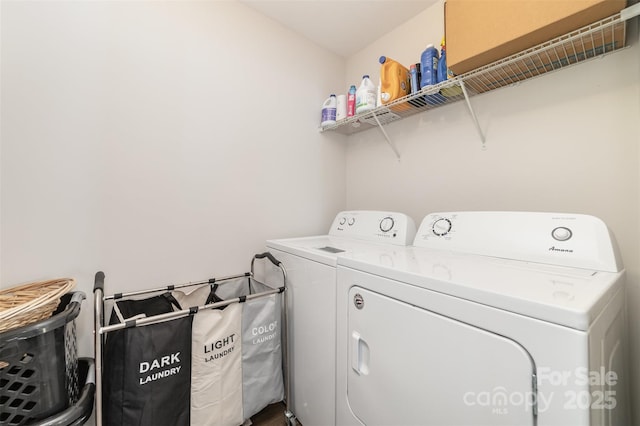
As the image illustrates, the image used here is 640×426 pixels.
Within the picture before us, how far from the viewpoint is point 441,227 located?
1.31 meters

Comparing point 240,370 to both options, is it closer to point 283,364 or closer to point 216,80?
point 283,364

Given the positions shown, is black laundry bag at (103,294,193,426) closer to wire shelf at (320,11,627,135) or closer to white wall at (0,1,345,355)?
white wall at (0,1,345,355)

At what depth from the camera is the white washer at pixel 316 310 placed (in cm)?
116

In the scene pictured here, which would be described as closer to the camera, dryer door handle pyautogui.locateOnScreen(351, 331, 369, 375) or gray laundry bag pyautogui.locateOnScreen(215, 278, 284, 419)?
dryer door handle pyautogui.locateOnScreen(351, 331, 369, 375)

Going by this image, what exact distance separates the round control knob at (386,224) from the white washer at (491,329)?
339 millimetres

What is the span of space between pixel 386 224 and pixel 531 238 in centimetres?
70

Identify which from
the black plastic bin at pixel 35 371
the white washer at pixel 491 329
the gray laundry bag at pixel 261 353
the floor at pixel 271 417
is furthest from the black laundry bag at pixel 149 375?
the white washer at pixel 491 329

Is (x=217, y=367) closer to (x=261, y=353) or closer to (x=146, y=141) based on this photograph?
(x=261, y=353)

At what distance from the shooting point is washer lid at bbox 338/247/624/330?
56 cm

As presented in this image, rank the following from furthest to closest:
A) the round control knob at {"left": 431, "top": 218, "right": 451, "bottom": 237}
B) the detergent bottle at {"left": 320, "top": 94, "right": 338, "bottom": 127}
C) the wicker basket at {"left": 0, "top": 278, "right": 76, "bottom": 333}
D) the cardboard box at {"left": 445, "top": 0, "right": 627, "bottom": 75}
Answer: the detergent bottle at {"left": 320, "top": 94, "right": 338, "bottom": 127}, the round control knob at {"left": 431, "top": 218, "right": 451, "bottom": 237}, the cardboard box at {"left": 445, "top": 0, "right": 627, "bottom": 75}, the wicker basket at {"left": 0, "top": 278, "right": 76, "bottom": 333}

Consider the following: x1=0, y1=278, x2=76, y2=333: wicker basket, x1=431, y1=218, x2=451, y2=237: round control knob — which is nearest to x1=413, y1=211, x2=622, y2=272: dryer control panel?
x1=431, y1=218, x2=451, y2=237: round control knob

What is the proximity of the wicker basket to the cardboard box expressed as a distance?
183 centimetres

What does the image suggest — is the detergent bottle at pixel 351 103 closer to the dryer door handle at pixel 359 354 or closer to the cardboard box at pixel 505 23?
the cardboard box at pixel 505 23

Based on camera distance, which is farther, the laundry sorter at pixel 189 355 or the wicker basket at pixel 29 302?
the laundry sorter at pixel 189 355
